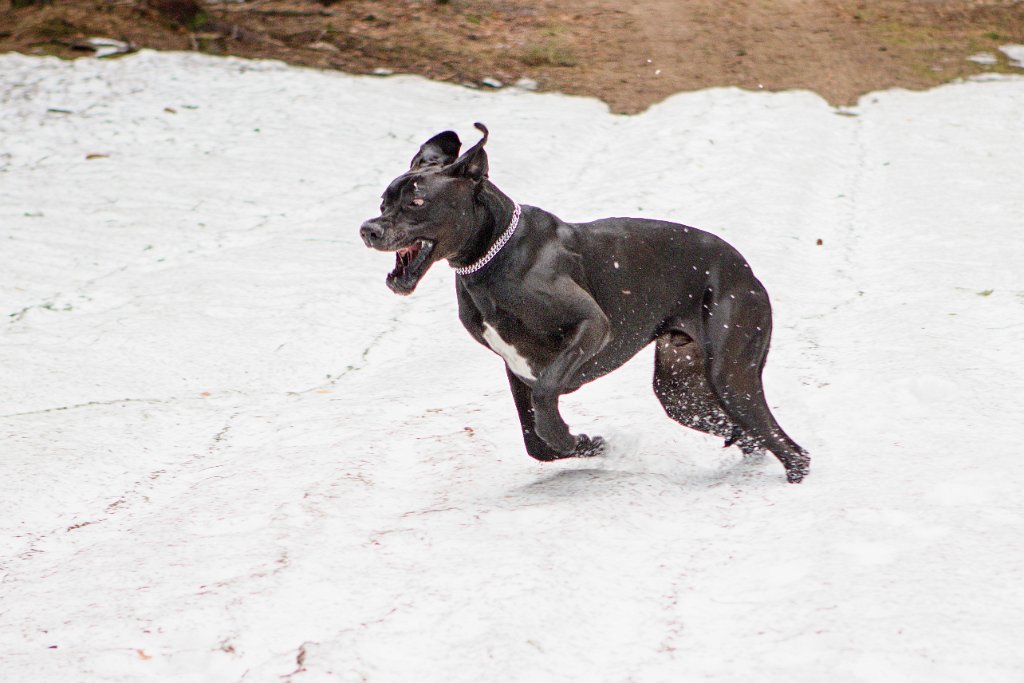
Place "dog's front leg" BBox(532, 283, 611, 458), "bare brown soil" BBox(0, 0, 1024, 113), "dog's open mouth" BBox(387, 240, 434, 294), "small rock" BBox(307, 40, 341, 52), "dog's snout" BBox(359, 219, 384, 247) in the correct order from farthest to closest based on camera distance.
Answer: "small rock" BBox(307, 40, 341, 52) < "bare brown soil" BBox(0, 0, 1024, 113) < "dog's front leg" BBox(532, 283, 611, 458) < "dog's open mouth" BBox(387, 240, 434, 294) < "dog's snout" BBox(359, 219, 384, 247)

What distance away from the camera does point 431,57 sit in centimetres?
1402

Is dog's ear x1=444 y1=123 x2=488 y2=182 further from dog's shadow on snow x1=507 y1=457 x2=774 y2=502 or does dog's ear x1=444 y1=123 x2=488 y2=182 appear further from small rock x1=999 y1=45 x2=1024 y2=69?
small rock x1=999 y1=45 x2=1024 y2=69

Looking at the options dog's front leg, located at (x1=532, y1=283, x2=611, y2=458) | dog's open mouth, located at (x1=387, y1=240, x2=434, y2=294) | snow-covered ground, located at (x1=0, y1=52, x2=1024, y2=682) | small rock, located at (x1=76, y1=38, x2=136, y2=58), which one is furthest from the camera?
small rock, located at (x1=76, y1=38, x2=136, y2=58)

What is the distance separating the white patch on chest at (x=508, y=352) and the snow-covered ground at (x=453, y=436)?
0.55 m

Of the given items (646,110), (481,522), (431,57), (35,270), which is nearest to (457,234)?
(481,522)

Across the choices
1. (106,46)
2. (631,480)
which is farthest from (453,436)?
(106,46)

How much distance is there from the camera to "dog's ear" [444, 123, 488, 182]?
397cm

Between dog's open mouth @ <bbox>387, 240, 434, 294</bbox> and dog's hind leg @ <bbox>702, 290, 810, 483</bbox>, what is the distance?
126 cm

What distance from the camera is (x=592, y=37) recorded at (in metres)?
14.7

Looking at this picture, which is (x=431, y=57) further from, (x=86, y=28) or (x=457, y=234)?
(x=457, y=234)

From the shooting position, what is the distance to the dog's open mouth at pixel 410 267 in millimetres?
3900

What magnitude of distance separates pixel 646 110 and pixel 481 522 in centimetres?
938

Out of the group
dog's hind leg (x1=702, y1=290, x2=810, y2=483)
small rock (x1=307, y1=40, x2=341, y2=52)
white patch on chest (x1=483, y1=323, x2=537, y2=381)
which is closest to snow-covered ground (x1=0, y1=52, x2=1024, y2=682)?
dog's hind leg (x1=702, y1=290, x2=810, y2=483)

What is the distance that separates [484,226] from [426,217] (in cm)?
28
